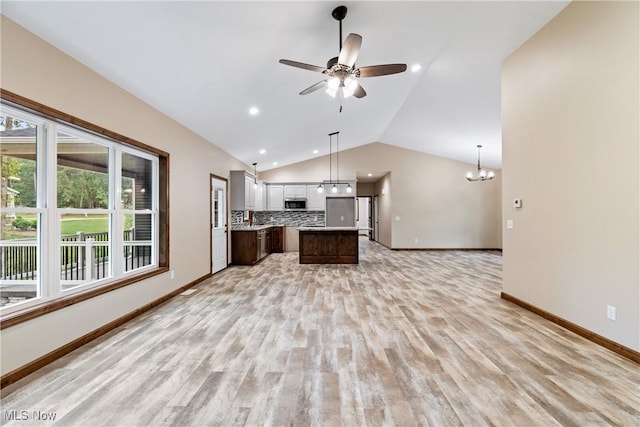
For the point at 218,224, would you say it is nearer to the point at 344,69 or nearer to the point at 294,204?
the point at 294,204

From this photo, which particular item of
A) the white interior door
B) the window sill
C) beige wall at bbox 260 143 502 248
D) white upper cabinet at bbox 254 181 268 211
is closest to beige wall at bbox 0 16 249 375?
the window sill

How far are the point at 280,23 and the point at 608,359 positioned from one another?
4186 mm

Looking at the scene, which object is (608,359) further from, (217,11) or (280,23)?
(217,11)

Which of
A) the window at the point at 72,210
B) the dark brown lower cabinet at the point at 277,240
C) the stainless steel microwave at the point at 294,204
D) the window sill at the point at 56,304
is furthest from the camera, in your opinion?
the stainless steel microwave at the point at 294,204

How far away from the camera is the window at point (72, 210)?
2271mm

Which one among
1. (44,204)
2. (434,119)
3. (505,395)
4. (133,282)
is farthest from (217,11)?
(434,119)

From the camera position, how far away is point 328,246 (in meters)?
7.00

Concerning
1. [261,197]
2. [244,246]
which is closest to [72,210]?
[244,246]

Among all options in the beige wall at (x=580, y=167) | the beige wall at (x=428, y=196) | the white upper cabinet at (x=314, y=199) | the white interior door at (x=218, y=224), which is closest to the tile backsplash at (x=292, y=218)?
the white upper cabinet at (x=314, y=199)

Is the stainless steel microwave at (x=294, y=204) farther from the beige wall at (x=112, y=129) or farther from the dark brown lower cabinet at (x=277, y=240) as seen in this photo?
the beige wall at (x=112, y=129)

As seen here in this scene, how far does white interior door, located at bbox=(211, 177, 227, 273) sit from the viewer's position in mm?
5820

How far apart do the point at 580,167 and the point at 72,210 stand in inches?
198

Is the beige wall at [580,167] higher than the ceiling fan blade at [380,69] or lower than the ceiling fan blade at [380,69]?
lower

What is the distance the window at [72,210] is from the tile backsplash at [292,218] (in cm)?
565
